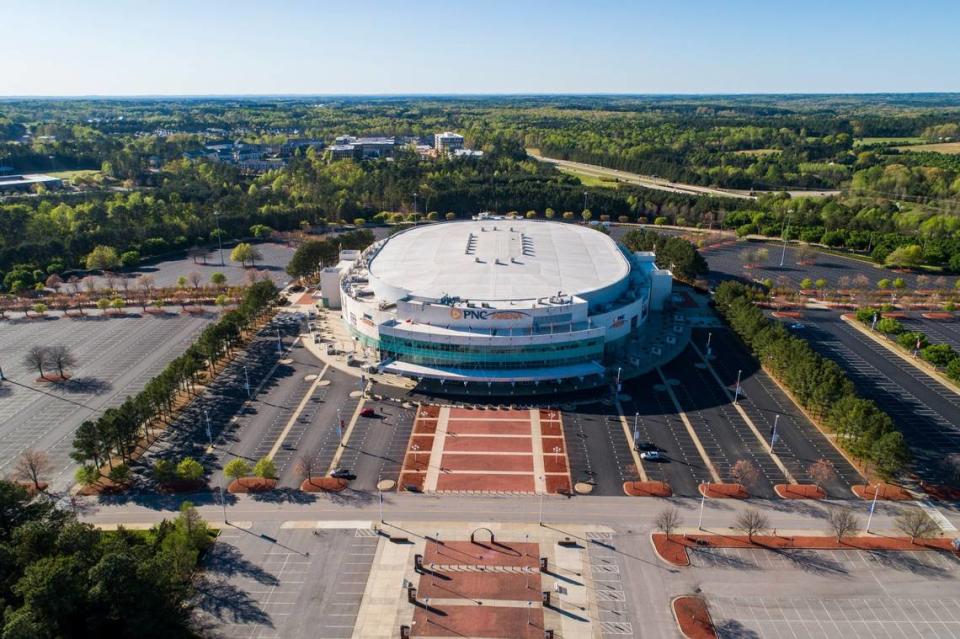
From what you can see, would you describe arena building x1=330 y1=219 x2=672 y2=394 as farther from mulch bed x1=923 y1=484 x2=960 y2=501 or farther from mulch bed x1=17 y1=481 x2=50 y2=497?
mulch bed x1=17 y1=481 x2=50 y2=497

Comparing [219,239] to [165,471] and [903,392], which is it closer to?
[165,471]

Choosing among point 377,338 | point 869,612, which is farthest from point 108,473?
point 869,612

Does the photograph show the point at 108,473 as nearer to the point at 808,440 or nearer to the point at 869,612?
the point at 869,612

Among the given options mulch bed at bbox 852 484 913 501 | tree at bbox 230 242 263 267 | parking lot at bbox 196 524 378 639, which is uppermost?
tree at bbox 230 242 263 267

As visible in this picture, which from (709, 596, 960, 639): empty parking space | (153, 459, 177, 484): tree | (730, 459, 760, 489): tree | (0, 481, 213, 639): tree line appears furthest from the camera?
(730, 459, 760, 489): tree

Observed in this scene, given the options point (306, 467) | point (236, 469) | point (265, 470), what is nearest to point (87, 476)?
point (236, 469)

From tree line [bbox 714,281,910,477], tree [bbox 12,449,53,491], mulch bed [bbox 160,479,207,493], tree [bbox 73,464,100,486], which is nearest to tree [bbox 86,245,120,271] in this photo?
tree [bbox 12,449,53,491]

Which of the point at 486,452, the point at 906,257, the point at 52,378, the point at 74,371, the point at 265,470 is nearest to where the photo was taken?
the point at 265,470
